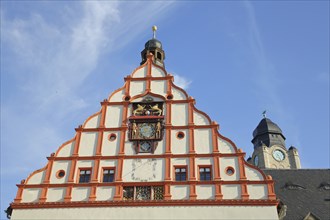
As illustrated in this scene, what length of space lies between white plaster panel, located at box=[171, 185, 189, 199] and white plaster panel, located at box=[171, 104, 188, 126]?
336cm

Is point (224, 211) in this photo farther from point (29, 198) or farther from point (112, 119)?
point (29, 198)

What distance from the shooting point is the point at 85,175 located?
18172 mm

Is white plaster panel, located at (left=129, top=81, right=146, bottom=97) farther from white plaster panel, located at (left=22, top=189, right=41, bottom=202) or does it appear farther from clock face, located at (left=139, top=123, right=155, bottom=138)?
white plaster panel, located at (left=22, top=189, right=41, bottom=202)

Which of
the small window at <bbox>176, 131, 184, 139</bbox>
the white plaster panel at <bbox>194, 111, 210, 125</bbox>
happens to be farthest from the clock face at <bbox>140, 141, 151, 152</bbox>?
the white plaster panel at <bbox>194, 111, 210, 125</bbox>

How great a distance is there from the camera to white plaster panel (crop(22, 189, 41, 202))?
57.5 ft

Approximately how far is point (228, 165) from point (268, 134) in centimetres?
3732

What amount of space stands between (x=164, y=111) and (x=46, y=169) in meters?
6.26

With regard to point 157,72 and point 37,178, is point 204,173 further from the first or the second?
point 37,178

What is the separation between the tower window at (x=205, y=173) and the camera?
17.7 meters

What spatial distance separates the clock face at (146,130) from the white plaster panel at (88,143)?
7.45ft

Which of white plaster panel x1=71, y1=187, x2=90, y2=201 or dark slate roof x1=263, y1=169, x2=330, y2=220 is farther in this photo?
dark slate roof x1=263, y1=169, x2=330, y2=220

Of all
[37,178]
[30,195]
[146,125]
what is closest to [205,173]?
[146,125]

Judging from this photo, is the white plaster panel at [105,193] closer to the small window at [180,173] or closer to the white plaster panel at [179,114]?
the small window at [180,173]

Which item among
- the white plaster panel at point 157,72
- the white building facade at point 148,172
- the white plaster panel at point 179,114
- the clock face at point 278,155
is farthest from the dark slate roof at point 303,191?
the clock face at point 278,155
